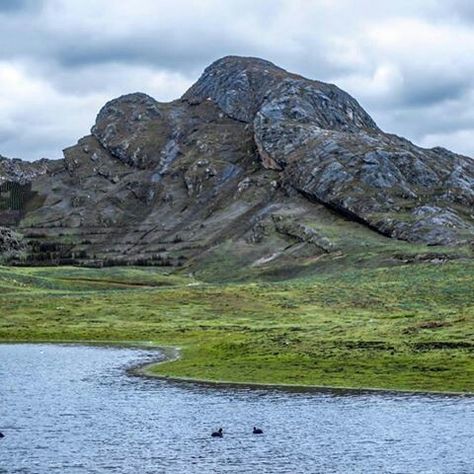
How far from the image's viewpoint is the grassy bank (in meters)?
94.1

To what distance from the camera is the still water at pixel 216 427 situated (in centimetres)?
5353

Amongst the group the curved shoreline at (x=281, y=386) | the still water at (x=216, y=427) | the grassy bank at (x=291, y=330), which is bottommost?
the still water at (x=216, y=427)

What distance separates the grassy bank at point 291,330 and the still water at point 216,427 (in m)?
10.3

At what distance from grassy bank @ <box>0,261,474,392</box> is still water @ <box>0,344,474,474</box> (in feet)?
33.7

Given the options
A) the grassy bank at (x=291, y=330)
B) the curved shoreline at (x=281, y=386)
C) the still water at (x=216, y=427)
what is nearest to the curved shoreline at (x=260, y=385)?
the curved shoreline at (x=281, y=386)

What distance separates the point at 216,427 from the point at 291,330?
231ft

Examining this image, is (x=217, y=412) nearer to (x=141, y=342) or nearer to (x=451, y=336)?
(x=451, y=336)

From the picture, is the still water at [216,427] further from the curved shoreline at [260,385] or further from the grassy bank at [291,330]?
the grassy bank at [291,330]

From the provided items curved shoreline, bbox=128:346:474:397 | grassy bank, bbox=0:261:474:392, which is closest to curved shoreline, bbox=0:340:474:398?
curved shoreline, bbox=128:346:474:397

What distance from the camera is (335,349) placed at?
108938mm

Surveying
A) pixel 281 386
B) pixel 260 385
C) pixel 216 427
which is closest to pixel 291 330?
pixel 260 385

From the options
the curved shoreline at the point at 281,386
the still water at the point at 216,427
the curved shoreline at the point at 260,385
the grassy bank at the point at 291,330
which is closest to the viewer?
the still water at the point at 216,427

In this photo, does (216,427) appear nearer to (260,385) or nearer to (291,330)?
(260,385)

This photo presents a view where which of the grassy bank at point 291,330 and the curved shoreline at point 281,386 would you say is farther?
the grassy bank at point 291,330
